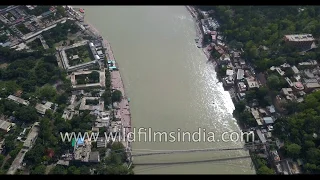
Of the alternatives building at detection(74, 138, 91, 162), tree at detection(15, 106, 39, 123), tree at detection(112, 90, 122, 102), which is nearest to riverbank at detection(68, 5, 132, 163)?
tree at detection(112, 90, 122, 102)

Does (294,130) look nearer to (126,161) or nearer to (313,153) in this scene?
(313,153)

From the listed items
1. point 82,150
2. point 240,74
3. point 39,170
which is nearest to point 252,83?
point 240,74

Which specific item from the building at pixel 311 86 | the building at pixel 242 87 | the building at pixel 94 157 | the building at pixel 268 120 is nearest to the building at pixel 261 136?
the building at pixel 268 120

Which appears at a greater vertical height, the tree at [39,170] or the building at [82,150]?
the building at [82,150]

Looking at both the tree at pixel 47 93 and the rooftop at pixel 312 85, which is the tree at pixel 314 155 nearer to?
the rooftop at pixel 312 85

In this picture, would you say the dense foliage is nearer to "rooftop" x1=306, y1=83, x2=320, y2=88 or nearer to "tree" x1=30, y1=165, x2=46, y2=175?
"rooftop" x1=306, y1=83, x2=320, y2=88

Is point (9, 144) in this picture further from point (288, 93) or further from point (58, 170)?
point (288, 93)
